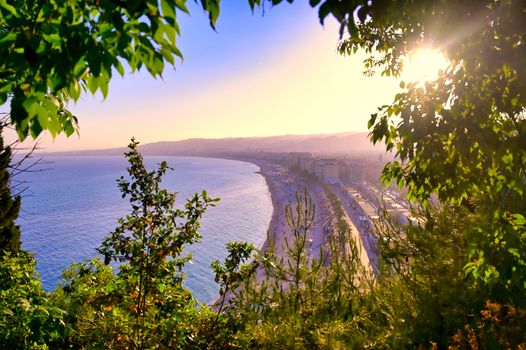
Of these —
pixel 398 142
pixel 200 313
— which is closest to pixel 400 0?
pixel 398 142

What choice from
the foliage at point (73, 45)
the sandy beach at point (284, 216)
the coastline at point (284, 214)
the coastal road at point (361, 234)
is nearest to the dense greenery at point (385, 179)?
the foliage at point (73, 45)

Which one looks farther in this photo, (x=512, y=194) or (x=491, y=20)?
(x=512, y=194)

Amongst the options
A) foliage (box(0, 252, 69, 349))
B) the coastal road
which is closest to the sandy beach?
the coastal road

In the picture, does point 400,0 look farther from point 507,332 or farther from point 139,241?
point 139,241

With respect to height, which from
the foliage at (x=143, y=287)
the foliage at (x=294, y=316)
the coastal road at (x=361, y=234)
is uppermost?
the foliage at (x=143, y=287)

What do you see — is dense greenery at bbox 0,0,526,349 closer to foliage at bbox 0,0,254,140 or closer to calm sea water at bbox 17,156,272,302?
foliage at bbox 0,0,254,140

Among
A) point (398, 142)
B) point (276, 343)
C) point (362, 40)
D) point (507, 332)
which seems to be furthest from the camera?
point (362, 40)

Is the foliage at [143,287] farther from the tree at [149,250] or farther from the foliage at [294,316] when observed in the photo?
the foliage at [294,316]
